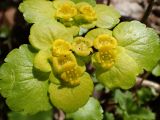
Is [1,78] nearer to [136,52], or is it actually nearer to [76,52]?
[76,52]

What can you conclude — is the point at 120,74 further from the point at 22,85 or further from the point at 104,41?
the point at 22,85

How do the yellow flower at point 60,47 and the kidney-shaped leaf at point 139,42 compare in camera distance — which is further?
the kidney-shaped leaf at point 139,42

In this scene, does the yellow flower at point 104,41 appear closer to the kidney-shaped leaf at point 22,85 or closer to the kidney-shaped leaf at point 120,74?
the kidney-shaped leaf at point 120,74

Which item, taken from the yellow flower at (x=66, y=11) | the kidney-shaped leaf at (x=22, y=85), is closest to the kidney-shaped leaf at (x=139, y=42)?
the yellow flower at (x=66, y=11)

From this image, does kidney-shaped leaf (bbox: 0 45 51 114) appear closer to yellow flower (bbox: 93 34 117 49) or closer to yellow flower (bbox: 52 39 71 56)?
yellow flower (bbox: 52 39 71 56)

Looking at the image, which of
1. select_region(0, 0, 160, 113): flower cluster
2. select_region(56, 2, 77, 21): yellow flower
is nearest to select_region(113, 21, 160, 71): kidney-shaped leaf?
select_region(0, 0, 160, 113): flower cluster

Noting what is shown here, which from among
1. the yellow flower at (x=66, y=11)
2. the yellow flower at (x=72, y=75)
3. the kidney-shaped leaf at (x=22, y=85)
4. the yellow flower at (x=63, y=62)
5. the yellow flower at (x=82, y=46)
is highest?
the yellow flower at (x=66, y=11)

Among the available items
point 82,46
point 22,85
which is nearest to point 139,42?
point 82,46

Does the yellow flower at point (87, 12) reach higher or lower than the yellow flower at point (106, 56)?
higher
